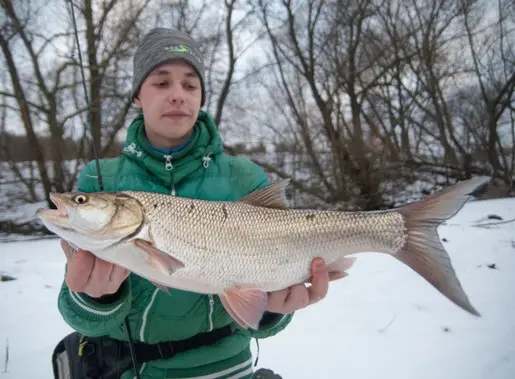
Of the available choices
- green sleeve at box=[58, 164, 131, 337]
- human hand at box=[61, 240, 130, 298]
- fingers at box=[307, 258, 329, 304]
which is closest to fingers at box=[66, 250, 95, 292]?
human hand at box=[61, 240, 130, 298]

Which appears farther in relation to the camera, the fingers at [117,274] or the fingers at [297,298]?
the fingers at [297,298]

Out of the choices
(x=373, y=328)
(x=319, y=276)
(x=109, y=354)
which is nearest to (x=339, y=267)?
(x=319, y=276)

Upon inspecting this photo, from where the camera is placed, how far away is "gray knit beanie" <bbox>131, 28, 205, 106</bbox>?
1.77 m

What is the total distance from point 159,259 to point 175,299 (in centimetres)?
38

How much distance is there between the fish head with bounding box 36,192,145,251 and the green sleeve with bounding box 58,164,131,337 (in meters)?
0.27

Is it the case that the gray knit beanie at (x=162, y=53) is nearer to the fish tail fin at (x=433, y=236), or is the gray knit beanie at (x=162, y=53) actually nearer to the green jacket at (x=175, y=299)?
the green jacket at (x=175, y=299)

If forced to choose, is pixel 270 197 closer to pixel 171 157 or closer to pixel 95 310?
pixel 171 157

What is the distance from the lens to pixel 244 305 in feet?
4.87

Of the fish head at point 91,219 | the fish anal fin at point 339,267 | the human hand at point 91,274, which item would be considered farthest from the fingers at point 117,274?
the fish anal fin at point 339,267

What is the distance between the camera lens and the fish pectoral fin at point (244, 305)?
4.81 ft

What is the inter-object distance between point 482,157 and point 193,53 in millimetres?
12977

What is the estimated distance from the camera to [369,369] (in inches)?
107

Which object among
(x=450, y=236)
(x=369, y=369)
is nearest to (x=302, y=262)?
(x=369, y=369)

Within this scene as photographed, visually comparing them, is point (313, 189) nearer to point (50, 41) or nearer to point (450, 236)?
point (450, 236)
